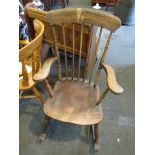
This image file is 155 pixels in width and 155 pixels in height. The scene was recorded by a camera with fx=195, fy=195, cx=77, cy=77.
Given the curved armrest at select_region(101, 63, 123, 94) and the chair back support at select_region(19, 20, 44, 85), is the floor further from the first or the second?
the curved armrest at select_region(101, 63, 123, 94)

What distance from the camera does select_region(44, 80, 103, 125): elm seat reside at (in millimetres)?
1293

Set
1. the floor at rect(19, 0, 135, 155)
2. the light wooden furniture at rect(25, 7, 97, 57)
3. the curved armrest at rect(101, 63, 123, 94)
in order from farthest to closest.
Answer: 1. the light wooden furniture at rect(25, 7, 97, 57)
2. the floor at rect(19, 0, 135, 155)
3. the curved armrest at rect(101, 63, 123, 94)

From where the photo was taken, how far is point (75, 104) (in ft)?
4.58

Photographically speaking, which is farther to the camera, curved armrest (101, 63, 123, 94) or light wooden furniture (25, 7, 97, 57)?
light wooden furniture (25, 7, 97, 57)

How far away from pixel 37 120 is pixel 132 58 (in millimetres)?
1547

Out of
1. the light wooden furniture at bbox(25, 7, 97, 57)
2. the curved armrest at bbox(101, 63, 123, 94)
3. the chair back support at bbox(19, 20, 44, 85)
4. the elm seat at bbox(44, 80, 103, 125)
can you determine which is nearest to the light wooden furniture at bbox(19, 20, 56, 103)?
the chair back support at bbox(19, 20, 44, 85)

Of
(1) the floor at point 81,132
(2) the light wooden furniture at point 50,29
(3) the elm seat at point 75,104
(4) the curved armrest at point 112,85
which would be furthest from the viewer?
(2) the light wooden furniture at point 50,29

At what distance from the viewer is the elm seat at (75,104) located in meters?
A: 1.29

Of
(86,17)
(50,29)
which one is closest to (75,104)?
(86,17)

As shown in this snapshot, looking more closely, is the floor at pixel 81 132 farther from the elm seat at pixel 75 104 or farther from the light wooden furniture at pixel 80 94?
the elm seat at pixel 75 104

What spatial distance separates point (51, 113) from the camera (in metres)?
1.32

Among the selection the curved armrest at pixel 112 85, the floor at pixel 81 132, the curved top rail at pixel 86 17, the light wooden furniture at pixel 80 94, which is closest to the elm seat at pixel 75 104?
the light wooden furniture at pixel 80 94

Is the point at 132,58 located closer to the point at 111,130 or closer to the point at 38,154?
the point at 111,130
